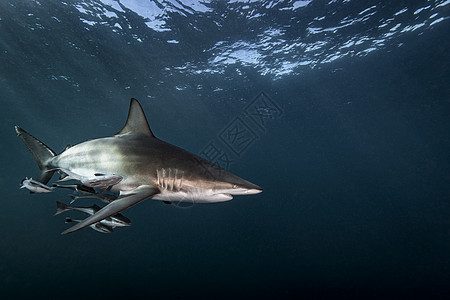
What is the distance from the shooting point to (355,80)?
24.6 m

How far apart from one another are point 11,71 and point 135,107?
25.9 metres

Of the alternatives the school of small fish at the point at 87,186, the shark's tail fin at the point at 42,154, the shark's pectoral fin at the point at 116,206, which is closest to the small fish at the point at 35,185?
the school of small fish at the point at 87,186


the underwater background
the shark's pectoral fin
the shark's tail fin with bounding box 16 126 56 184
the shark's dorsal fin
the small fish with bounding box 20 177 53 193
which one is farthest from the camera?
the underwater background

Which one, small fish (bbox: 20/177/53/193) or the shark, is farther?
small fish (bbox: 20/177/53/193)

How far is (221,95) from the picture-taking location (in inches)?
1069

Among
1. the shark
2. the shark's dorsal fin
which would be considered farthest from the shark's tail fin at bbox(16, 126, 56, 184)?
the shark's dorsal fin

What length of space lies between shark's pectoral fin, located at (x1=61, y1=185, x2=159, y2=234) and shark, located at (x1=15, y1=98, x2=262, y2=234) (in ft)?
0.04

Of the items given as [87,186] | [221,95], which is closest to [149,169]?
[87,186]

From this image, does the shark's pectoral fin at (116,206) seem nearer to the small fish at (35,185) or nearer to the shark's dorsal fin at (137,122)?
the shark's dorsal fin at (137,122)

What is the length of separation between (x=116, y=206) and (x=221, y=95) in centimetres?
2605

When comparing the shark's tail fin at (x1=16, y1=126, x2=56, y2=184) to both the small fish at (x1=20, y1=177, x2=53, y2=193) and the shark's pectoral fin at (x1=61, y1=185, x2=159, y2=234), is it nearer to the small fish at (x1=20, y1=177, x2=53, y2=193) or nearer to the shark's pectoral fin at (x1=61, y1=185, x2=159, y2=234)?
the small fish at (x1=20, y1=177, x2=53, y2=193)

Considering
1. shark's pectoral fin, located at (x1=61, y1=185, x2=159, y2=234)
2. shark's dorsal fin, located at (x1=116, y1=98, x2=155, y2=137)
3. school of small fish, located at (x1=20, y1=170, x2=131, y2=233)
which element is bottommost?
shark's pectoral fin, located at (x1=61, y1=185, x2=159, y2=234)

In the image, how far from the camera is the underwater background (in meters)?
13.1

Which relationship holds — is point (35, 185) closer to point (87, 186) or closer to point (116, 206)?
point (87, 186)
